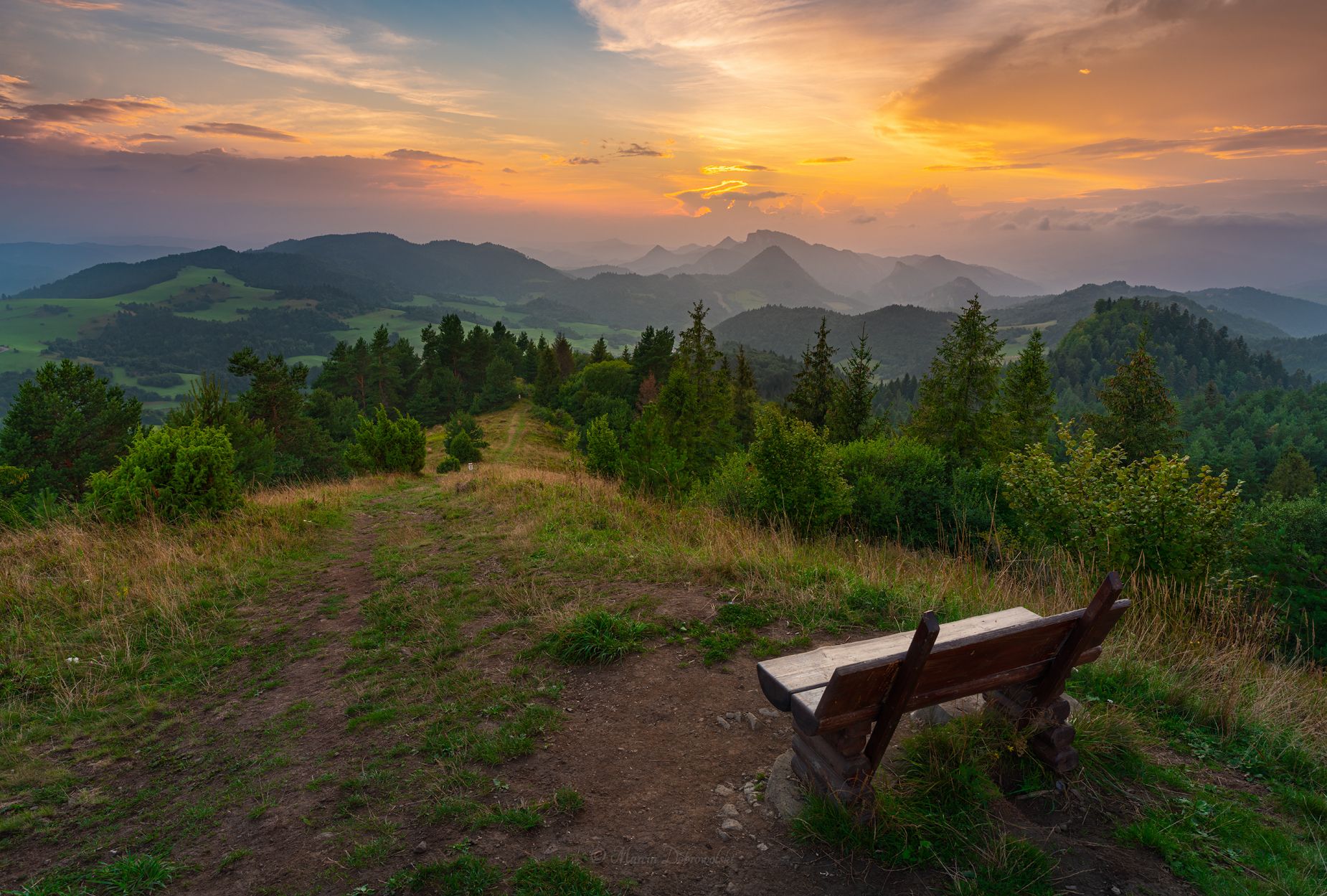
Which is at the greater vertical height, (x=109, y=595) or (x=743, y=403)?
(x=109, y=595)

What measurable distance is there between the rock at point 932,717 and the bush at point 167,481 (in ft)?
37.3

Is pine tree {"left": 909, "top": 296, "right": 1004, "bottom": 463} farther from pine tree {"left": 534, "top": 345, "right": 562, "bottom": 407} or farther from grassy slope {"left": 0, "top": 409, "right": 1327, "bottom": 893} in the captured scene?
pine tree {"left": 534, "top": 345, "right": 562, "bottom": 407}

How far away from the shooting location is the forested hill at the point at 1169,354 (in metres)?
170

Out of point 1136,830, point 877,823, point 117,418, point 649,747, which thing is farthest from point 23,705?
point 117,418

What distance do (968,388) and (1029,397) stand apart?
22.1ft

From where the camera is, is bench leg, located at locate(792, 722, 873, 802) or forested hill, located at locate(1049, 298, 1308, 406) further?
forested hill, located at locate(1049, 298, 1308, 406)

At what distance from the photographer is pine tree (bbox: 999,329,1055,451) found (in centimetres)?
3528

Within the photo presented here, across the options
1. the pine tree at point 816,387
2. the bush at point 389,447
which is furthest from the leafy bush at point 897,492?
the pine tree at point 816,387

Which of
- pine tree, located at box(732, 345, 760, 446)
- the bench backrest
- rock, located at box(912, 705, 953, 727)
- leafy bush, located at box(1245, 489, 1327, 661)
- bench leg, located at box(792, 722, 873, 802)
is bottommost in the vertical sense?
leafy bush, located at box(1245, 489, 1327, 661)

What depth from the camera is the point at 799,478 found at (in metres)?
12.8

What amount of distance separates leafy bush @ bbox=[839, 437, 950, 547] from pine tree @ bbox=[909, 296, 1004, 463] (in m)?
13.7

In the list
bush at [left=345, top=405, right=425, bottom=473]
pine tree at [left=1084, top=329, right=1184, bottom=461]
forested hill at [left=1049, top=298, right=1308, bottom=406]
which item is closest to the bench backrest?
bush at [left=345, top=405, right=425, bottom=473]

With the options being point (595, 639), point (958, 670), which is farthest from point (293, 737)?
point (958, 670)

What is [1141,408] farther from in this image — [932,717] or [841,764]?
[841,764]
